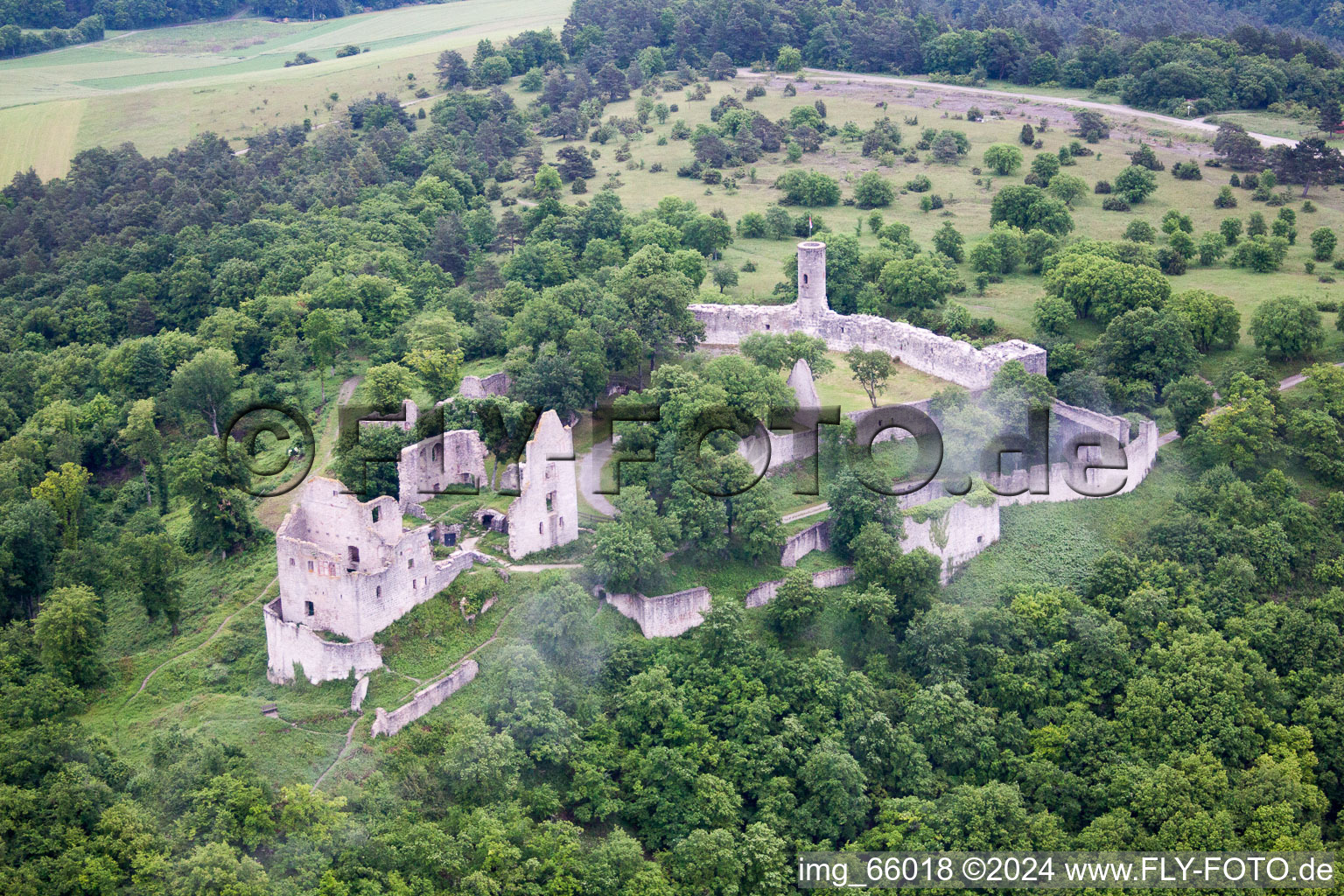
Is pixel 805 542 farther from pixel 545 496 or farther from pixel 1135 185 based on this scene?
pixel 1135 185

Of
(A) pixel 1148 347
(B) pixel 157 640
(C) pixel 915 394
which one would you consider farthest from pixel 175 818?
(A) pixel 1148 347

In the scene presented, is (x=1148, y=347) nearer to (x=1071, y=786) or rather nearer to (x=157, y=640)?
(x=1071, y=786)

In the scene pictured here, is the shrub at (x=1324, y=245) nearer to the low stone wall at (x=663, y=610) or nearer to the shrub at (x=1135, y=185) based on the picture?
the shrub at (x=1135, y=185)

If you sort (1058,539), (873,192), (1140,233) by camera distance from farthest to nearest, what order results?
(873,192), (1140,233), (1058,539)

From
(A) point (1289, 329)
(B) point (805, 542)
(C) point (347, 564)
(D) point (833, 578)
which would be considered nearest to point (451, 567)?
(C) point (347, 564)

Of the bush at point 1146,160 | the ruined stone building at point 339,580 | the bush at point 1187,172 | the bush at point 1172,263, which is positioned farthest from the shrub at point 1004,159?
the ruined stone building at point 339,580

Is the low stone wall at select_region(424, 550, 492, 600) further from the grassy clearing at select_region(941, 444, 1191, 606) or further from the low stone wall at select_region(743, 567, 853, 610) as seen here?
the grassy clearing at select_region(941, 444, 1191, 606)
